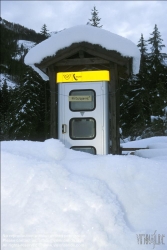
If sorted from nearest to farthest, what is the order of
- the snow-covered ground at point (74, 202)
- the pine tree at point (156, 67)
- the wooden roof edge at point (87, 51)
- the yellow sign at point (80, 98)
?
the snow-covered ground at point (74, 202)
the wooden roof edge at point (87, 51)
the yellow sign at point (80, 98)
the pine tree at point (156, 67)

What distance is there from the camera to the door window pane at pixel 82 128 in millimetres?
7188

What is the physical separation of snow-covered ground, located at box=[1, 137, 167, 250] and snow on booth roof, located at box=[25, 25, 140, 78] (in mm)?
3815

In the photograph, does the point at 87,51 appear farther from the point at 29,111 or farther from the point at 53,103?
the point at 29,111

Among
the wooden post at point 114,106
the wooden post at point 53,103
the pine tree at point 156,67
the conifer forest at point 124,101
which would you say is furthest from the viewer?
the pine tree at point 156,67

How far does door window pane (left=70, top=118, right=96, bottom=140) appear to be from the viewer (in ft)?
23.6

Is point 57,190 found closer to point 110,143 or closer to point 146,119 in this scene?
point 110,143

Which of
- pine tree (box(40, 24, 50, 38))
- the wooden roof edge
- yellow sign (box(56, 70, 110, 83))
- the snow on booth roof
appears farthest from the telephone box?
pine tree (box(40, 24, 50, 38))

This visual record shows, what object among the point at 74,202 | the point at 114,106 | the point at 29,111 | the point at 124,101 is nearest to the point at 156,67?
the point at 124,101

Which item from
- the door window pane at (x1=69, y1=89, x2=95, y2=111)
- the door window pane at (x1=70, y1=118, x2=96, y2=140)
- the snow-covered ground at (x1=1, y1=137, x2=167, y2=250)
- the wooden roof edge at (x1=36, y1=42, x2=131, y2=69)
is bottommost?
the snow-covered ground at (x1=1, y1=137, x2=167, y2=250)

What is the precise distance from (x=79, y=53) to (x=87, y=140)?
1.85m

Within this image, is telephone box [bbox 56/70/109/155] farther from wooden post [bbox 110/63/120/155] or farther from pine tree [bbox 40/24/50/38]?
pine tree [bbox 40/24/50/38]

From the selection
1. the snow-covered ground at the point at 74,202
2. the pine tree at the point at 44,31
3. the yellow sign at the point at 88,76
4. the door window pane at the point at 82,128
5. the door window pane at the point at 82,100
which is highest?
the pine tree at the point at 44,31

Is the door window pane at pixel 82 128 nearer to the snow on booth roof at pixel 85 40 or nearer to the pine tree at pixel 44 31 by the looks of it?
the snow on booth roof at pixel 85 40

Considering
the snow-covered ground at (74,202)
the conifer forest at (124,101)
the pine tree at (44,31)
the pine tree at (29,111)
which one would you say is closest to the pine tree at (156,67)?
the conifer forest at (124,101)
